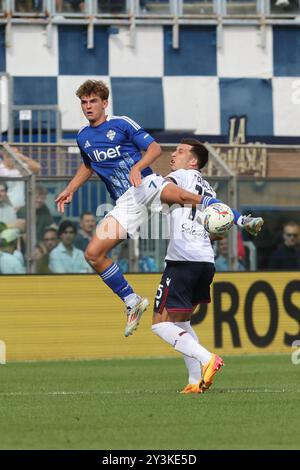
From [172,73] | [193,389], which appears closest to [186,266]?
[193,389]

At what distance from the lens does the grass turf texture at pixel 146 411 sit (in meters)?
7.47

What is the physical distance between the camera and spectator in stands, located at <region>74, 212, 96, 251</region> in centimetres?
1628

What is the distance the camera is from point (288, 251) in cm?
1731

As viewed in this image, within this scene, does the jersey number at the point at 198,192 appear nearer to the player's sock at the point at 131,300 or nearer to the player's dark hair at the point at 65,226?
the player's sock at the point at 131,300

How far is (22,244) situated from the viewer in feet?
53.1

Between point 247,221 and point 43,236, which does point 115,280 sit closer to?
point 247,221

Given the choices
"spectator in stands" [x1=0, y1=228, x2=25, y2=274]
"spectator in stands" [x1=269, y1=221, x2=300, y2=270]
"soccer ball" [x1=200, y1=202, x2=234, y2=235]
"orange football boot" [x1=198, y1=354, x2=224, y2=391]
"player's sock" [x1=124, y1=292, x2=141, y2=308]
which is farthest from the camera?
"spectator in stands" [x1=269, y1=221, x2=300, y2=270]

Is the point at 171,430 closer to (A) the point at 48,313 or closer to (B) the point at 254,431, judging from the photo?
(B) the point at 254,431

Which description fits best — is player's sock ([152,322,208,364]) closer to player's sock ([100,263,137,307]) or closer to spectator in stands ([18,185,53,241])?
player's sock ([100,263,137,307])

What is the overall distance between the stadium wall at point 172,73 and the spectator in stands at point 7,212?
481 centimetres

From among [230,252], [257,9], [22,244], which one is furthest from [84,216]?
[257,9]

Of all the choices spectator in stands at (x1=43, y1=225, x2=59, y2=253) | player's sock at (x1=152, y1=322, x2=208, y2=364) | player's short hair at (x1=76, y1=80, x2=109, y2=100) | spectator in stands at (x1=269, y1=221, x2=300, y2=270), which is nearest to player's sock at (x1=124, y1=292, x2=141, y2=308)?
player's sock at (x1=152, y1=322, x2=208, y2=364)

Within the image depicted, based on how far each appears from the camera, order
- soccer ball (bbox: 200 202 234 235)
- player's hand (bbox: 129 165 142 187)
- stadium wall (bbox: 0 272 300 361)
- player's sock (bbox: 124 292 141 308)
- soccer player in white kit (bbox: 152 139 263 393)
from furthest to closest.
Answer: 1. stadium wall (bbox: 0 272 300 361)
2. player's sock (bbox: 124 292 141 308)
3. soccer player in white kit (bbox: 152 139 263 393)
4. player's hand (bbox: 129 165 142 187)
5. soccer ball (bbox: 200 202 234 235)

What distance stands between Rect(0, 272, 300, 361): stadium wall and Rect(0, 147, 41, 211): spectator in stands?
2.94 feet
